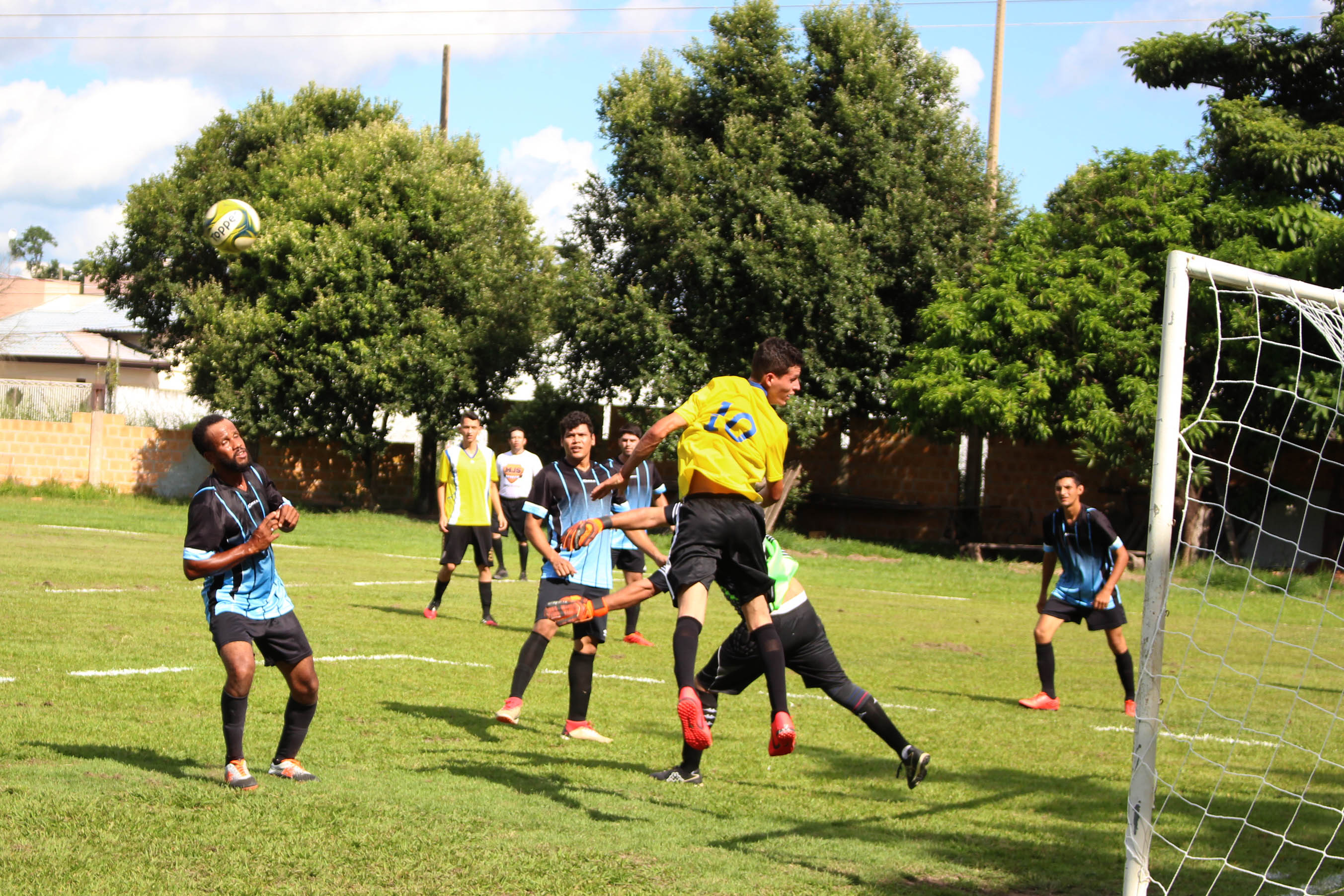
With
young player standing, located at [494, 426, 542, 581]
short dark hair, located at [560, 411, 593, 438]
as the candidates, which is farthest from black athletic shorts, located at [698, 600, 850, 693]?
young player standing, located at [494, 426, 542, 581]

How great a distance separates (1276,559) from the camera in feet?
81.8

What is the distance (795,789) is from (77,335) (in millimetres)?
55245

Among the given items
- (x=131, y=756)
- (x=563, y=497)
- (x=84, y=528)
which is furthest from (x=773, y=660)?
(x=84, y=528)

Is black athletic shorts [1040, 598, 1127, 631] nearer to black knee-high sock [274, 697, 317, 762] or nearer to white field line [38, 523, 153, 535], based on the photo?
black knee-high sock [274, 697, 317, 762]

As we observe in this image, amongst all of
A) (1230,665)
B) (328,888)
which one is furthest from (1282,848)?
(1230,665)

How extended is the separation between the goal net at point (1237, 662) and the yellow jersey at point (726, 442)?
1858 millimetres

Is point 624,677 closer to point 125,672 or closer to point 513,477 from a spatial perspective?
point 125,672

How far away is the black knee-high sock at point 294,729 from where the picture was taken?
6277 mm

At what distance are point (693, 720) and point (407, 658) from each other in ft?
18.2

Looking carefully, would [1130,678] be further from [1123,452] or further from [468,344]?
[468,344]

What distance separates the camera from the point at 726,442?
236 inches

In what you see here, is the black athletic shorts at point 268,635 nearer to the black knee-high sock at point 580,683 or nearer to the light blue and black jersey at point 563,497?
the black knee-high sock at point 580,683

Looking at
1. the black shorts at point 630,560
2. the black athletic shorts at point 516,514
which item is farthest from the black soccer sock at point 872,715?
the black athletic shorts at point 516,514

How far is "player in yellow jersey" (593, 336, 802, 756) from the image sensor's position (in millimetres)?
5887
